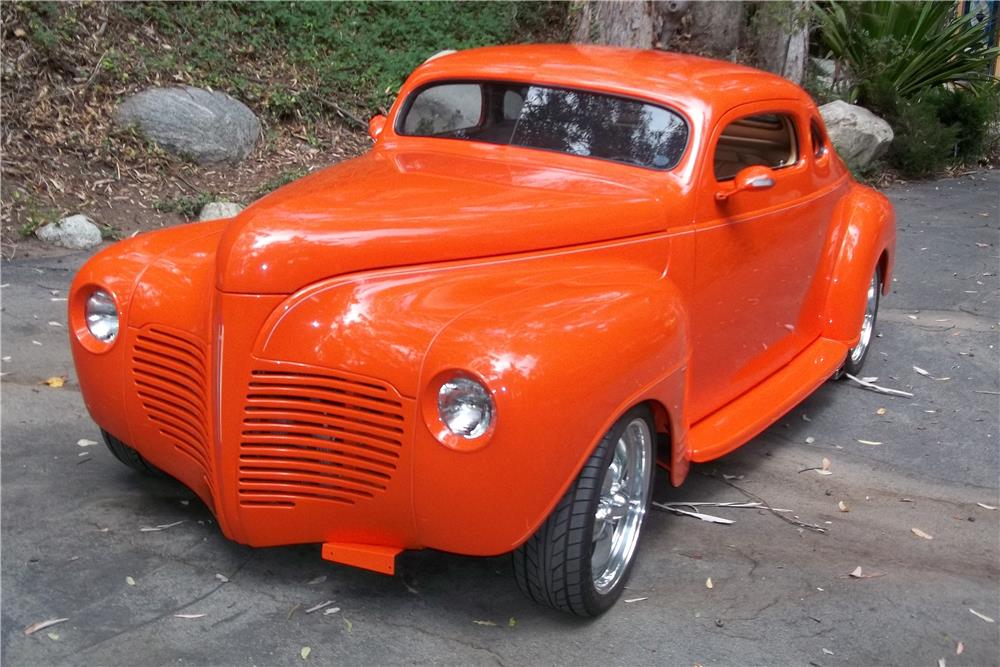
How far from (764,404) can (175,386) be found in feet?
7.72

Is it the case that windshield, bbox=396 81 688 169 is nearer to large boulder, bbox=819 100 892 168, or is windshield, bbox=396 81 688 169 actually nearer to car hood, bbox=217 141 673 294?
car hood, bbox=217 141 673 294

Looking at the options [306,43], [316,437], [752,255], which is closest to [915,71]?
[306,43]

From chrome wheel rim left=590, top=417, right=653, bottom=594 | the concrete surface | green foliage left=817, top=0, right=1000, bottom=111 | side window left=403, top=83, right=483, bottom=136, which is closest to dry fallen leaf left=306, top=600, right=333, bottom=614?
the concrete surface

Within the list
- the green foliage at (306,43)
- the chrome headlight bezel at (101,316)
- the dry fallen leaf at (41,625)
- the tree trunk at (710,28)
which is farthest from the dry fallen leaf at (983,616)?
the green foliage at (306,43)

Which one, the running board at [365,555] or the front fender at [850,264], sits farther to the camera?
the front fender at [850,264]

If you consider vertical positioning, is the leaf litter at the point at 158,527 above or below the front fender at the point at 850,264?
below

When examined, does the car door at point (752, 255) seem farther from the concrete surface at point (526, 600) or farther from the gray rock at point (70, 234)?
the gray rock at point (70, 234)

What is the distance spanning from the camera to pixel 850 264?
5.18 metres

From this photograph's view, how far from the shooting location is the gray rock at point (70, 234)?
7188mm

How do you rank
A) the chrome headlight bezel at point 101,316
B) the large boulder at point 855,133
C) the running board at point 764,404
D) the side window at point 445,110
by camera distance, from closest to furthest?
the chrome headlight bezel at point 101,316 → the running board at point 764,404 → the side window at point 445,110 → the large boulder at point 855,133

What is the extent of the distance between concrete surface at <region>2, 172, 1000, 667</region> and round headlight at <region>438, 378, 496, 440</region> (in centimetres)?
74

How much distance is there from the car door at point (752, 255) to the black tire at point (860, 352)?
24.2 inches

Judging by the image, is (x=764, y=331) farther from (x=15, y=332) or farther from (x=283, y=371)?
(x=15, y=332)

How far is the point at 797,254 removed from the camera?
189 inches
